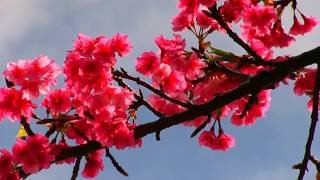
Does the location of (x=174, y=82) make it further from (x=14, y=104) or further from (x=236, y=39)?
(x=14, y=104)

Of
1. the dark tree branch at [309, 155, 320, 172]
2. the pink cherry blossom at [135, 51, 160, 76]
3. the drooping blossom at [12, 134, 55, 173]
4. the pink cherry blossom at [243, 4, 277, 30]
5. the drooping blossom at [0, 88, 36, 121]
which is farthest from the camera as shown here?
the pink cherry blossom at [135, 51, 160, 76]

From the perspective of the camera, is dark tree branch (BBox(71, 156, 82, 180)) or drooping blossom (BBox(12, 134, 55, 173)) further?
dark tree branch (BBox(71, 156, 82, 180))

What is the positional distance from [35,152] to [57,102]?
28.4 inches

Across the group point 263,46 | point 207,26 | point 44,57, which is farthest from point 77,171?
point 263,46

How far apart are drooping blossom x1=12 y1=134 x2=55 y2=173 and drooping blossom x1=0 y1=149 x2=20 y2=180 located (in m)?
0.09

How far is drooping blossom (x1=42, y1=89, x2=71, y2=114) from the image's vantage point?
19.6 feet

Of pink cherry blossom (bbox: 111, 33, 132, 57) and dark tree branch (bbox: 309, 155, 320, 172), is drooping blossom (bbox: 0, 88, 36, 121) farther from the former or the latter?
dark tree branch (bbox: 309, 155, 320, 172)

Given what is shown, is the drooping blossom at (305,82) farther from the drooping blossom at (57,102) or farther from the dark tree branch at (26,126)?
the dark tree branch at (26,126)

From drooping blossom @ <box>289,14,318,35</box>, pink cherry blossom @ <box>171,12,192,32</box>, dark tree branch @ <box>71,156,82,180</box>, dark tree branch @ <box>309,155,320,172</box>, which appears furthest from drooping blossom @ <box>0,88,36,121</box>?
drooping blossom @ <box>289,14,318,35</box>

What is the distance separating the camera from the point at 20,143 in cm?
561

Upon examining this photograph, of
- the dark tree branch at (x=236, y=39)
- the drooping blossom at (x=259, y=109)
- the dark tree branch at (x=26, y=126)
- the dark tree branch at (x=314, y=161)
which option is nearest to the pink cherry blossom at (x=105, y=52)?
the dark tree branch at (x=26, y=126)

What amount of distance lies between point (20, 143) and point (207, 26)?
2.26 metres

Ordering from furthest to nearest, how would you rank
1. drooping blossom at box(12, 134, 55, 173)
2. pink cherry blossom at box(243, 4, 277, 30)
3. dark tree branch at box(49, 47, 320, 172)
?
pink cherry blossom at box(243, 4, 277, 30) < drooping blossom at box(12, 134, 55, 173) < dark tree branch at box(49, 47, 320, 172)

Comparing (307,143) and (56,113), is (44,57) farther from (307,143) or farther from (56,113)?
(307,143)
